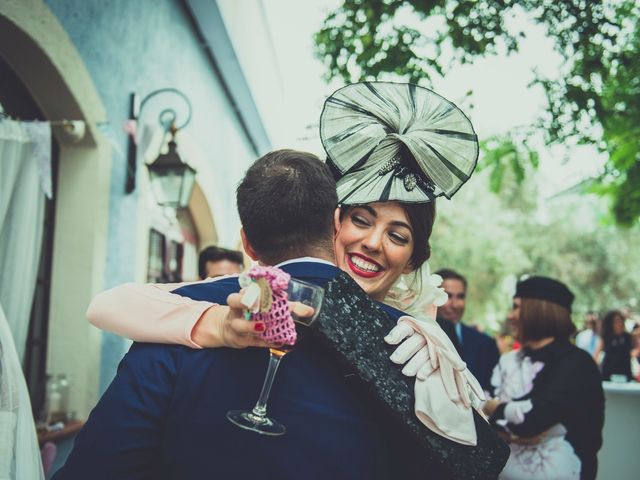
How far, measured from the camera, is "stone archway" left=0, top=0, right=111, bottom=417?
442cm

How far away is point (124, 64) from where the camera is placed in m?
5.32

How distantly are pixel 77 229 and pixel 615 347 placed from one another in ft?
24.9

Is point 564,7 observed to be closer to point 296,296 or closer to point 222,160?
point 296,296

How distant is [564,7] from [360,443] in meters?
3.86

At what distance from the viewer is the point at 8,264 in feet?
11.9

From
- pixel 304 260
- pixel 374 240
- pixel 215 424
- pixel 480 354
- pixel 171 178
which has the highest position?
pixel 171 178

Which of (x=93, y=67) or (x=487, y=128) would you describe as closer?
(x=93, y=67)

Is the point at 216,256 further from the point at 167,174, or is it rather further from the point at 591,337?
the point at 591,337

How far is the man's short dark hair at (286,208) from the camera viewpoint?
147 centimetres

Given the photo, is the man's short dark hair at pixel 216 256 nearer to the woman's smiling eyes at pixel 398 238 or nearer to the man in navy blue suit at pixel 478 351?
the man in navy blue suit at pixel 478 351

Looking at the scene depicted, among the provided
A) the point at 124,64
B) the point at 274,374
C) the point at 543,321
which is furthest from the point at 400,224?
the point at 124,64

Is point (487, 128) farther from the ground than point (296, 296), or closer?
farther from the ground

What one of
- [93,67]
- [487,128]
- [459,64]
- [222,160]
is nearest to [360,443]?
[459,64]

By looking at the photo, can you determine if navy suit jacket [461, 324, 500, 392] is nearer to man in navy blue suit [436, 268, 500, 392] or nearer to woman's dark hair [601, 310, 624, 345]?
man in navy blue suit [436, 268, 500, 392]
